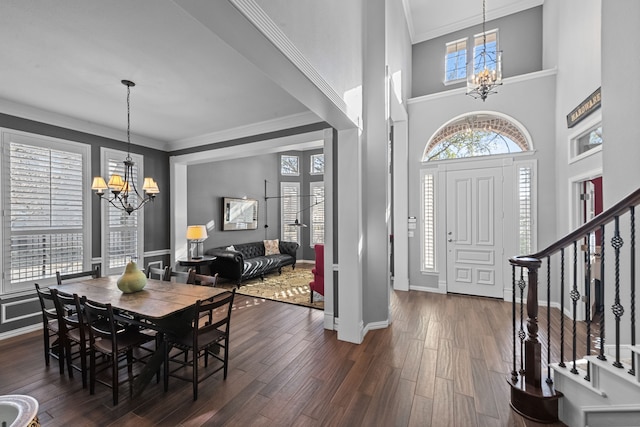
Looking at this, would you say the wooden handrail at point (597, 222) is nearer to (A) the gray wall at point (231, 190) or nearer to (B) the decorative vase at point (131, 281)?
(B) the decorative vase at point (131, 281)

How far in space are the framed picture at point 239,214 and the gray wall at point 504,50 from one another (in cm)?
490

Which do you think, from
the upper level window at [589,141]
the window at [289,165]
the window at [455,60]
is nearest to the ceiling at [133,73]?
the window at [455,60]

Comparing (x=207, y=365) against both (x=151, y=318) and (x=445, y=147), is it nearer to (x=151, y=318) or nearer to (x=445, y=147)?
(x=151, y=318)

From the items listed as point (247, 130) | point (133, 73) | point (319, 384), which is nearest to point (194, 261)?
point (247, 130)

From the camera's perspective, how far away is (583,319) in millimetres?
3730

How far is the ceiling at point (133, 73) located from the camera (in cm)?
203

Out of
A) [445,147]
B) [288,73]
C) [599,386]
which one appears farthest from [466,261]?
[288,73]

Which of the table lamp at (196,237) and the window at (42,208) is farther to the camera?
the table lamp at (196,237)

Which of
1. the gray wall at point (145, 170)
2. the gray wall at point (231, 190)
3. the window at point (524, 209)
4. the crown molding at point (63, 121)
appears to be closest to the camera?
the crown molding at point (63, 121)

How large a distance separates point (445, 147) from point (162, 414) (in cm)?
561

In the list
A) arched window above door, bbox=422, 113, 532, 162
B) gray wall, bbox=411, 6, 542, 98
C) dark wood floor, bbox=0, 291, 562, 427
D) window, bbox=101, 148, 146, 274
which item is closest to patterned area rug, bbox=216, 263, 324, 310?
dark wood floor, bbox=0, 291, 562, 427

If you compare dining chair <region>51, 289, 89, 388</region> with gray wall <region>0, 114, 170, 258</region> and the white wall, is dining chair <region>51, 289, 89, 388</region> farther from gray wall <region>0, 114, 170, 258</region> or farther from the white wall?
the white wall

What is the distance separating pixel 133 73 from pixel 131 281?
7.06 ft

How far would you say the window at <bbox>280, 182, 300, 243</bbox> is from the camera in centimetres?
880
